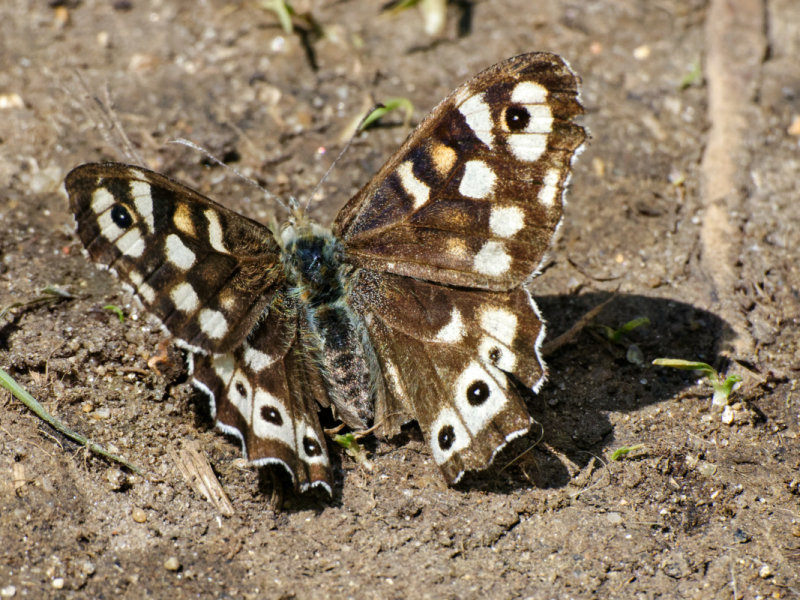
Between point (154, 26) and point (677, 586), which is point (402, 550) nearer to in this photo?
point (677, 586)

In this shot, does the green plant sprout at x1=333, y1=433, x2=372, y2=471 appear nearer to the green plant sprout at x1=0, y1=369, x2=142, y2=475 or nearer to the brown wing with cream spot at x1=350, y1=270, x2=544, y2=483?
the brown wing with cream spot at x1=350, y1=270, x2=544, y2=483

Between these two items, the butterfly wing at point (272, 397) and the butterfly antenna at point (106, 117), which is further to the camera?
the butterfly antenna at point (106, 117)

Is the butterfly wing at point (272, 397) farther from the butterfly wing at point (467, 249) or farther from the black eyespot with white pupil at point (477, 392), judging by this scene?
the black eyespot with white pupil at point (477, 392)

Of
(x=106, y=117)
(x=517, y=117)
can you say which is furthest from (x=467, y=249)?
(x=106, y=117)

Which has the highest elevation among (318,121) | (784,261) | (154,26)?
(154,26)

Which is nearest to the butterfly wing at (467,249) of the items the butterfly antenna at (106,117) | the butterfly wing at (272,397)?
the butterfly wing at (272,397)

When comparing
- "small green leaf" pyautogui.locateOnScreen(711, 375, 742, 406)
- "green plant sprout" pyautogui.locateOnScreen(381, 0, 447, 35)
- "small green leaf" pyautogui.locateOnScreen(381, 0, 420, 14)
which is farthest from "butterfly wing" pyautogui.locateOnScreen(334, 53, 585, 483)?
"small green leaf" pyautogui.locateOnScreen(381, 0, 420, 14)

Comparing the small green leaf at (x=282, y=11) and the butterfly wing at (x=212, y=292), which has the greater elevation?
the small green leaf at (x=282, y=11)

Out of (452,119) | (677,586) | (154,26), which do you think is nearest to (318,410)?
(452,119)
